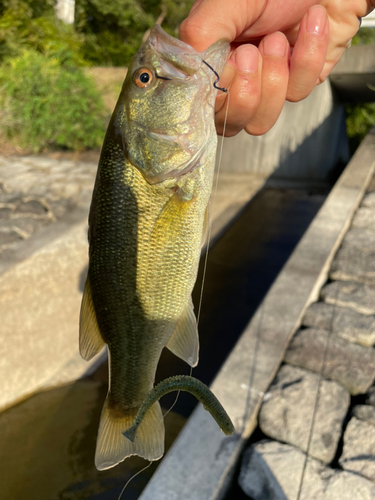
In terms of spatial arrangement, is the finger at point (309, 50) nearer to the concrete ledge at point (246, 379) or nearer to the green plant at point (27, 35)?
the concrete ledge at point (246, 379)

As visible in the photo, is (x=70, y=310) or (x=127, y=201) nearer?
(x=127, y=201)

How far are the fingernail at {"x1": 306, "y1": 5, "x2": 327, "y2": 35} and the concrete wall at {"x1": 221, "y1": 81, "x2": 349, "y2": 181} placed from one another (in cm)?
861

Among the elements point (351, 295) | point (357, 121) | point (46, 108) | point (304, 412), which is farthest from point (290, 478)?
point (357, 121)

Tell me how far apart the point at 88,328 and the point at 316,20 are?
61.8 inches

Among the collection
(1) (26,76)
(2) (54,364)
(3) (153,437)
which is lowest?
(2) (54,364)

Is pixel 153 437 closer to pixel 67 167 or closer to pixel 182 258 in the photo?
pixel 182 258

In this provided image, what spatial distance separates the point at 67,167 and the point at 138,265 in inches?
218

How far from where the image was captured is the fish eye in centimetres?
146

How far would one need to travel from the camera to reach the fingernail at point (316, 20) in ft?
5.10

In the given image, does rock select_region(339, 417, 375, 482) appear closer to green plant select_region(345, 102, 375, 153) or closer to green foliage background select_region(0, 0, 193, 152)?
green foliage background select_region(0, 0, 193, 152)

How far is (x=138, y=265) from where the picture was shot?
4.91 feet

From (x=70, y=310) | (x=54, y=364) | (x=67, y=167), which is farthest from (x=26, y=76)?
(x=54, y=364)

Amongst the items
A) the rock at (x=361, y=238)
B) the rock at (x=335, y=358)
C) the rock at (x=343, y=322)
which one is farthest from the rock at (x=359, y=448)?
the rock at (x=361, y=238)

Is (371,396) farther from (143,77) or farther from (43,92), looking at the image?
(43,92)
